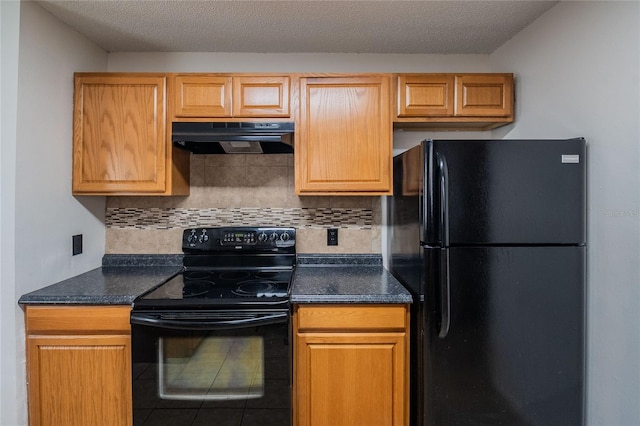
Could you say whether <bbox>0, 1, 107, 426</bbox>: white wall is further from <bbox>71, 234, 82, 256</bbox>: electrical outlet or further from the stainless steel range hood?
the stainless steel range hood

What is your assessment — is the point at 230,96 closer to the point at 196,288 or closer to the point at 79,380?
the point at 196,288

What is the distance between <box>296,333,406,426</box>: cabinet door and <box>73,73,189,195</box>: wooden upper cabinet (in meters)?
1.24

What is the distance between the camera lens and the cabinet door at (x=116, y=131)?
1.92 m

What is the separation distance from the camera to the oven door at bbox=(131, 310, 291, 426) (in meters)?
1.55

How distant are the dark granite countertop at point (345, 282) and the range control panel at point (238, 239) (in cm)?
18

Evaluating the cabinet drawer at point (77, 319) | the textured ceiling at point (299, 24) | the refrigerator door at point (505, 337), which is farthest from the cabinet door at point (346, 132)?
the cabinet drawer at point (77, 319)

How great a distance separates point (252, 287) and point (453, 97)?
1.50 m

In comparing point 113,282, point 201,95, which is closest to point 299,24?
point 201,95

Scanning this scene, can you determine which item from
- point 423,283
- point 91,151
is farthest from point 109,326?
point 423,283

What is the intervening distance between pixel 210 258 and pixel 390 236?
1.13 m

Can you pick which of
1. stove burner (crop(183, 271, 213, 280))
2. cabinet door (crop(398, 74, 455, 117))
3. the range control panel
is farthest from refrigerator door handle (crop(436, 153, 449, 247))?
stove burner (crop(183, 271, 213, 280))

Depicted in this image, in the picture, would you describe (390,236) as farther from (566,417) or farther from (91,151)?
(91,151)

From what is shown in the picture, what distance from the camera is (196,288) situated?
1.80m

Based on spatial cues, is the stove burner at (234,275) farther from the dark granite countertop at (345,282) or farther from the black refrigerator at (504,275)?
the black refrigerator at (504,275)
